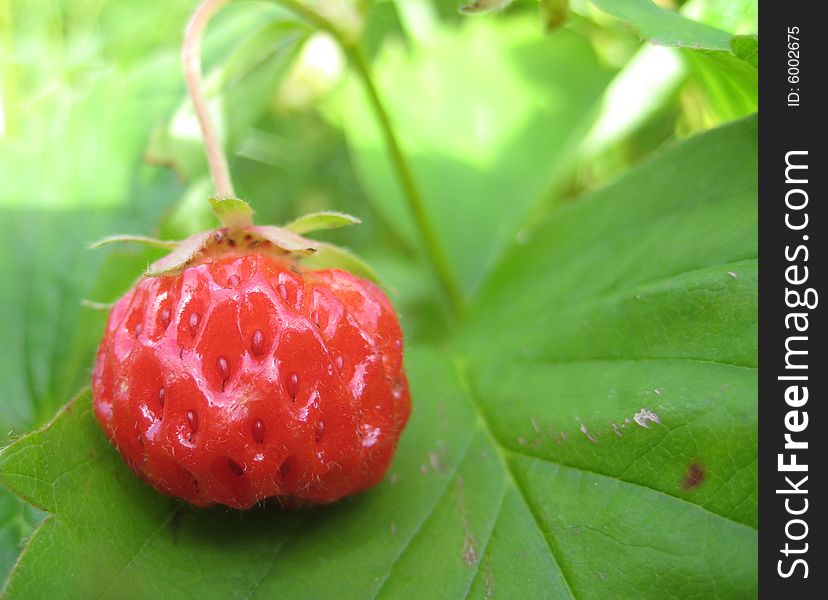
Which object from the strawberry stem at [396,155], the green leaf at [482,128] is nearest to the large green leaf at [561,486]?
the strawberry stem at [396,155]

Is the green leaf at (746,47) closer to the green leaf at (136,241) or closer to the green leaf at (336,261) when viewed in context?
the green leaf at (336,261)

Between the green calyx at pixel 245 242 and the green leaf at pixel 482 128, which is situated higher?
the green calyx at pixel 245 242

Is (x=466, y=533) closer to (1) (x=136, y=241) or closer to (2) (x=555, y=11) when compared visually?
(1) (x=136, y=241)

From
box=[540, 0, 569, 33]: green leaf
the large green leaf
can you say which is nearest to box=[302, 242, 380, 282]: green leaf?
the large green leaf

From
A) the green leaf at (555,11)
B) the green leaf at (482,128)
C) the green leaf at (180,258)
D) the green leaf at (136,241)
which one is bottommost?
the green leaf at (482,128)

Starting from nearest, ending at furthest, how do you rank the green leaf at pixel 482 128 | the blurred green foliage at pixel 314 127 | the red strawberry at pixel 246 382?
the red strawberry at pixel 246 382 < the blurred green foliage at pixel 314 127 < the green leaf at pixel 482 128

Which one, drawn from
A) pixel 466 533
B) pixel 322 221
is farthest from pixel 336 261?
pixel 466 533
